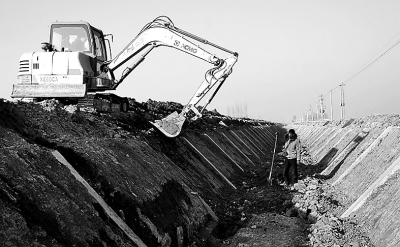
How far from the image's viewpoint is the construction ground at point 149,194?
186 inches

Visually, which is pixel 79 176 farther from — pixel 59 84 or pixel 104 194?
pixel 59 84

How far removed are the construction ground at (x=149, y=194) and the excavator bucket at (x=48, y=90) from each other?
3.20ft

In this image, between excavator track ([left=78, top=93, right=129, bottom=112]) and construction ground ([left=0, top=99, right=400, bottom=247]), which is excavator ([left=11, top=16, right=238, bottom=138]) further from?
construction ground ([left=0, top=99, right=400, bottom=247])

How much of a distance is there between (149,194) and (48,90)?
607 cm

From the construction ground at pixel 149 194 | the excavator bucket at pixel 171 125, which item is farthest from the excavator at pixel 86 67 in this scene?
the construction ground at pixel 149 194

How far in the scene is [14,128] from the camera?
730 cm

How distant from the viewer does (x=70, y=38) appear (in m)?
12.3

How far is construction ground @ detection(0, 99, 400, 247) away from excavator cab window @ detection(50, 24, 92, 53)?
104 inches

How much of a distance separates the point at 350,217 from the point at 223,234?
8.47ft

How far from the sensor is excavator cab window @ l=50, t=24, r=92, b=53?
11961mm

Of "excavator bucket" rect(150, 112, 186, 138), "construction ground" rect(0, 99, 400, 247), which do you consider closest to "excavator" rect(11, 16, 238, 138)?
"excavator bucket" rect(150, 112, 186, 138)

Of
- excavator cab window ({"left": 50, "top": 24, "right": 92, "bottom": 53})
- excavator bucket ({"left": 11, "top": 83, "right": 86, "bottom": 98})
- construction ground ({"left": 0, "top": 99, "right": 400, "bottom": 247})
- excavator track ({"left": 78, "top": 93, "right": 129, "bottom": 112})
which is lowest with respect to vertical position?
construction ground ({"left": 0, "top": 99, "right": 400, "bottom": 247})

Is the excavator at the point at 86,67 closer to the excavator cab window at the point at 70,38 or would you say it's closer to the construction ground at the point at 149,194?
the excavator cab window at the point at 70,38

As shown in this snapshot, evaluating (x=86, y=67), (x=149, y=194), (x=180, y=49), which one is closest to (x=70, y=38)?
(x=86, y=67)
